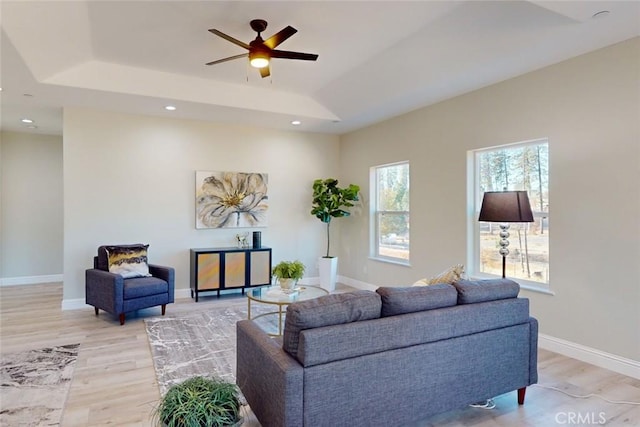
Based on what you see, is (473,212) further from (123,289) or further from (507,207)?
(123,289)

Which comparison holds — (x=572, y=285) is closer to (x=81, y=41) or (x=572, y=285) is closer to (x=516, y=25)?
(x=516, y=25)

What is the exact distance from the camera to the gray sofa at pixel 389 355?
5.98ft

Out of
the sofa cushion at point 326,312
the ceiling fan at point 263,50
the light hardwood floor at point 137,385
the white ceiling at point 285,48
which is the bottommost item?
the light hardwood floor at point 137,385

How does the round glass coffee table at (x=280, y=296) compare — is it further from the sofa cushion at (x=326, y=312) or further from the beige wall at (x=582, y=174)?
the beige wall at (x=582, y=174)

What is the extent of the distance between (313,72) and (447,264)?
2977 millimetres

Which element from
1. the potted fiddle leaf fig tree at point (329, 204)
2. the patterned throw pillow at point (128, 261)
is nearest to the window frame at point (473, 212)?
the potted fiddle leaf fig tree at point (329, 204)

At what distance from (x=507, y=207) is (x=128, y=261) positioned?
4406 millimetres

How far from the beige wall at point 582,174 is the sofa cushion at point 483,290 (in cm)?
137

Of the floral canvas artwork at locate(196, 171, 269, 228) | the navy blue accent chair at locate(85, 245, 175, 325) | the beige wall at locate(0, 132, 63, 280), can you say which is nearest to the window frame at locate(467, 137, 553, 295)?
the floral canvas artwork at locate(196, 171, 269, 228)

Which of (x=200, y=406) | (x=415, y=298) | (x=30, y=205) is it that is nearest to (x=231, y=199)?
(x=30, y=205)

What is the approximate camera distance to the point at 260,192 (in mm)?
6273

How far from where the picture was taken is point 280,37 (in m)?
2.99

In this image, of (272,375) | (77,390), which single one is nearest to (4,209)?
(77,390)

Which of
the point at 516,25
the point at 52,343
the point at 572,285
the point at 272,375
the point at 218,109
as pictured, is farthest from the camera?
the point at 218,109
